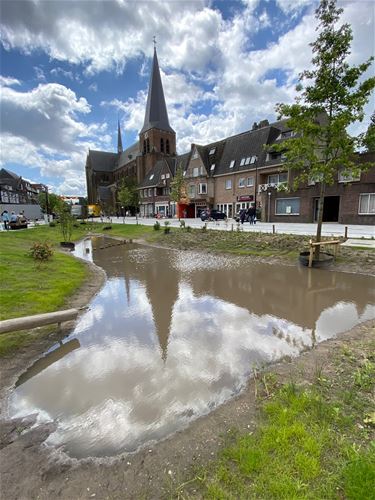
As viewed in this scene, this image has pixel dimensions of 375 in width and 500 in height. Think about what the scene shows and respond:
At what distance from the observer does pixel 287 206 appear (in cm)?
2808

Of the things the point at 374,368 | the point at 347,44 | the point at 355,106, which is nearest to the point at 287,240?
the point at 355,106

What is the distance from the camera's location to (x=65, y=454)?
3061mm

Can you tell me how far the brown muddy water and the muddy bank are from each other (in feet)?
0.70

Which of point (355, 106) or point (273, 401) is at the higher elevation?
point (355, 106)

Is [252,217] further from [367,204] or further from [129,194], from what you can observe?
[129,194]

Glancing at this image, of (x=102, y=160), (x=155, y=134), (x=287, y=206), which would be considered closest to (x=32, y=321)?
(x=287, y=206)

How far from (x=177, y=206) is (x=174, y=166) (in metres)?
10.7

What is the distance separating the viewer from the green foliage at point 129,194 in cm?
5141

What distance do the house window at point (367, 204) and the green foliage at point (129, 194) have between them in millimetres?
39449

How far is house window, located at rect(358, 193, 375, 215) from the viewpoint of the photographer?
2258cm

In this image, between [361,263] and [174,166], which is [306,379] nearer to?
[361,263]

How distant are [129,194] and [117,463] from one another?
170 feet

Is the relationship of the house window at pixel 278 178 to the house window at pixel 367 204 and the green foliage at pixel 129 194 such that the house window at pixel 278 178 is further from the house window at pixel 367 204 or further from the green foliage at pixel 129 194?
the green foliage at pixel 129 194

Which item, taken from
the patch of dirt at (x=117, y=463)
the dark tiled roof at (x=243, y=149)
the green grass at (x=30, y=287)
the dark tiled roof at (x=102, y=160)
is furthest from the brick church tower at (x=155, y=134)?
Answer: the patch of dirt at (x=117, y=463)
